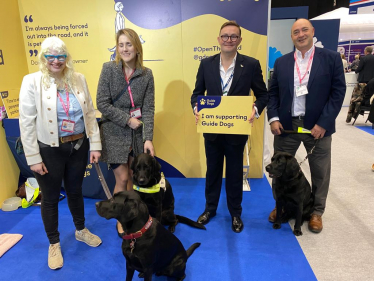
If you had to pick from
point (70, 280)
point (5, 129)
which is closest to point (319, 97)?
point (70, 280)

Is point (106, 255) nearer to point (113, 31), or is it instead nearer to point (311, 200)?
point (311, 200)

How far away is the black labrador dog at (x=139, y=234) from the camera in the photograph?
151cm

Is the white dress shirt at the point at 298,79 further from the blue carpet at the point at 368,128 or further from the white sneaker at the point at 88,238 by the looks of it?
the blue carpet at the point at 368,128

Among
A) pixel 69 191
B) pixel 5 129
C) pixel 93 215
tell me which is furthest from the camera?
pixel 5 129

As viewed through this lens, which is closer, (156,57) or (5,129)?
(5,129)

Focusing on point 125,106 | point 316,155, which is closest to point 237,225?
point 316,155

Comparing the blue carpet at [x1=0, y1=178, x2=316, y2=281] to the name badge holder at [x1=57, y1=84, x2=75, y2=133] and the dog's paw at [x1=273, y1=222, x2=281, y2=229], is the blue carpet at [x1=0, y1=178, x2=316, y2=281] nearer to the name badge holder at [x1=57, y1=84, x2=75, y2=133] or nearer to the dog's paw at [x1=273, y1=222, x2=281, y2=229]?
the dog's paw at [x1=273, y1=222, x2=281, y2=229]

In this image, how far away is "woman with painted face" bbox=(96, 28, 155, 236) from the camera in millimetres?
2135

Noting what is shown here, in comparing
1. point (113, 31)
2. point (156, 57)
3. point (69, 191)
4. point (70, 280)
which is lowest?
point (70, 280)

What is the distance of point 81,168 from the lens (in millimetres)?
2102

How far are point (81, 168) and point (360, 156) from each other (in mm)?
4624

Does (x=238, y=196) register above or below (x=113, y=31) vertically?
below

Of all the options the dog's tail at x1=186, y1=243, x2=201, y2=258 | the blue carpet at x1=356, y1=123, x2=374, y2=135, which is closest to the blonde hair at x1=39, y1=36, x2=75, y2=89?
the dog's tail at x1=186, y1=243, x2=201, y2=258

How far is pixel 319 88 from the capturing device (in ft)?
7.26
